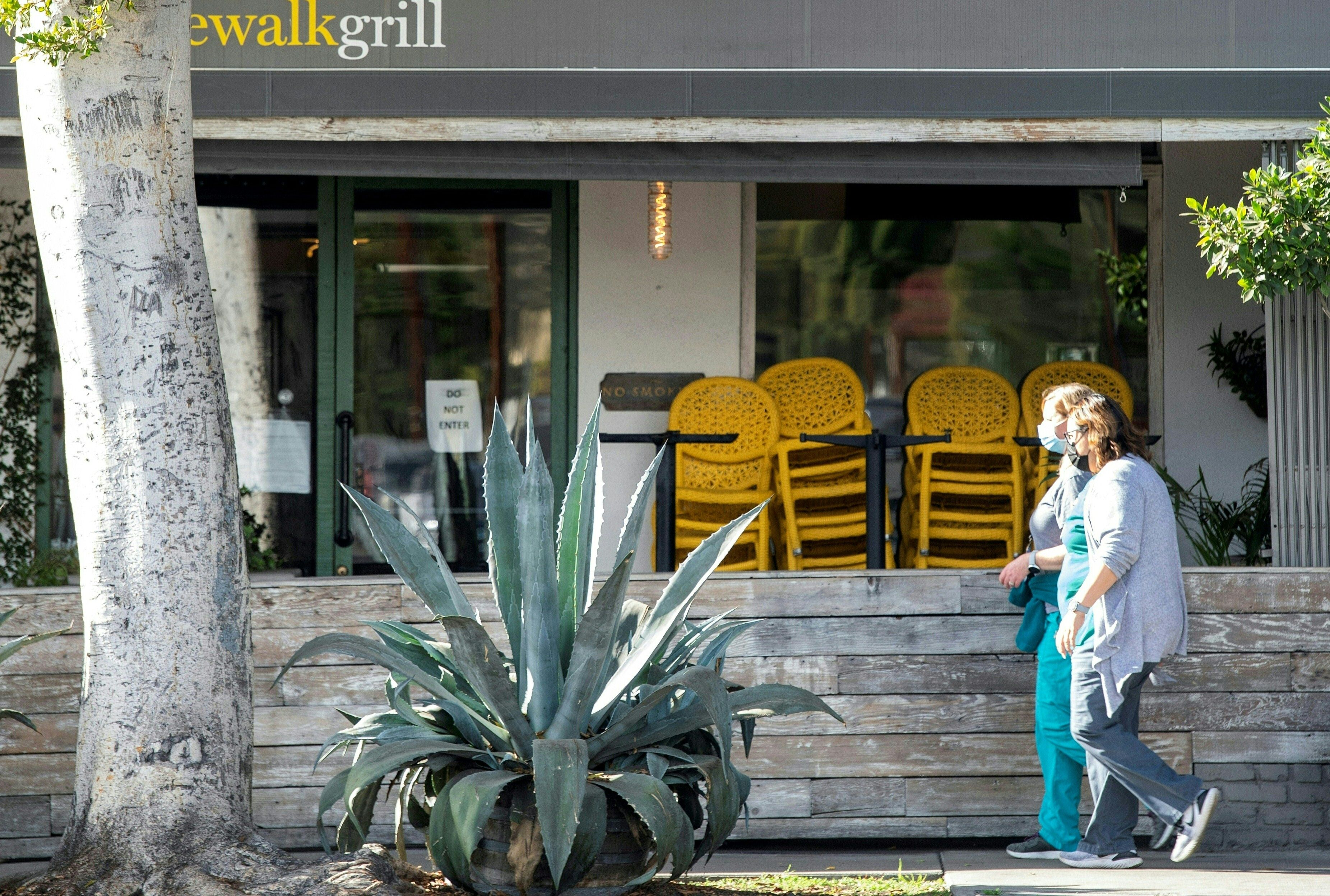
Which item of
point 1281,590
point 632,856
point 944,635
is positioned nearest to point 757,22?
point 944,635

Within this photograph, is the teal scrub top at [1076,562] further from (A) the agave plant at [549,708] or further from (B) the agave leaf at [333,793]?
(B) the agave leaf at [333,793]

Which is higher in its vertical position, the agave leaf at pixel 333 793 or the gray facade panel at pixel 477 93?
the gray facade panel at pixel 477 93

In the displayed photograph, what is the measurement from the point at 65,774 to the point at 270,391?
9.10ft

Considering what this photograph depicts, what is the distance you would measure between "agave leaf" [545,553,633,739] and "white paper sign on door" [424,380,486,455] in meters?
3.79

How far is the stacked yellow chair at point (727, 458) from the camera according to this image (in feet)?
21.6

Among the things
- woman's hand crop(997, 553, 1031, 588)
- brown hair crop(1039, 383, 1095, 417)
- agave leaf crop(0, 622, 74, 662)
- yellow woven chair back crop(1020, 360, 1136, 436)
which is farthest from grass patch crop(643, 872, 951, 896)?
yellow woven chair back crop(1020, 360, 1136, 436)

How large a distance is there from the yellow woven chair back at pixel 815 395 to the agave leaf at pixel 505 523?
329 centimetres

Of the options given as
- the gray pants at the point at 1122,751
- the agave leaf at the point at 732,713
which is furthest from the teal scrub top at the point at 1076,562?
the agave leaf at the point at 732,713

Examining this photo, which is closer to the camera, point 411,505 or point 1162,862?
point 1162,862

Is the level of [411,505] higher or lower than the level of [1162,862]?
higher

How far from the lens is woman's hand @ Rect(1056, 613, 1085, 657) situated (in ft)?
13.8

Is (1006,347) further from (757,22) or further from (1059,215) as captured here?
(757,22)

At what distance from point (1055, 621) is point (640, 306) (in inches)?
126

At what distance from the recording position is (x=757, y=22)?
518 centimetres
